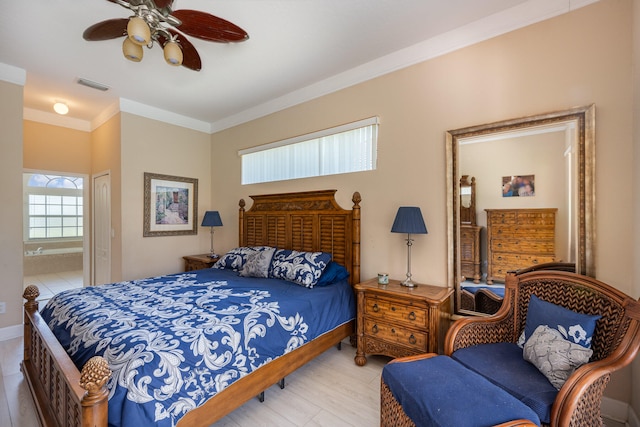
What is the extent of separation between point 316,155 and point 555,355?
2.79 m

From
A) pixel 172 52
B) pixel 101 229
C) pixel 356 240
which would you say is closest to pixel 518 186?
pixel 356 240

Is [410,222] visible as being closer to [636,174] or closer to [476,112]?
[476,112]

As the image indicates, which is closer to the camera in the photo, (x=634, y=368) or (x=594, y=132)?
(x=634, y=368)

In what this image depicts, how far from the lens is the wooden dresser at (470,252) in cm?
241

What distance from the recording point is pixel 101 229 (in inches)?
174

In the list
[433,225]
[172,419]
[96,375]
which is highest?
[433,225]

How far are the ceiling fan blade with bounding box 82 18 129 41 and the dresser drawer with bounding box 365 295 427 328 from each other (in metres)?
2.77

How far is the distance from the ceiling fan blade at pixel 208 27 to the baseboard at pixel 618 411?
11.3 ft

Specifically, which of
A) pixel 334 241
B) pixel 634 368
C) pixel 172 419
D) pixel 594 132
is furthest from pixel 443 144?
pixel 172 419

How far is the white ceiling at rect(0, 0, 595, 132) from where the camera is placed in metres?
2.17

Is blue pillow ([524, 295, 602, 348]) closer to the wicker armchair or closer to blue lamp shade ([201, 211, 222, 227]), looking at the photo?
the wicker armchair

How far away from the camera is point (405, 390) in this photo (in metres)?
1.46

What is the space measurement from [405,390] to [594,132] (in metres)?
2.08

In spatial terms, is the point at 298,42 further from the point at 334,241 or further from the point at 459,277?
the point at 459,277
